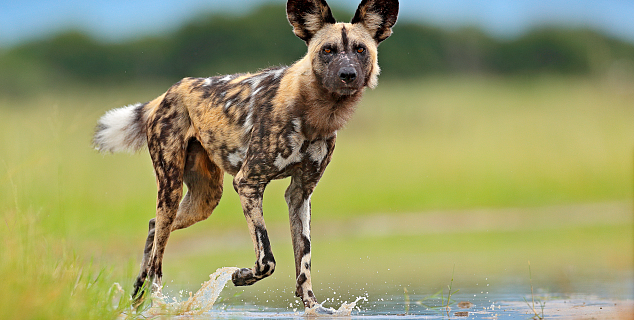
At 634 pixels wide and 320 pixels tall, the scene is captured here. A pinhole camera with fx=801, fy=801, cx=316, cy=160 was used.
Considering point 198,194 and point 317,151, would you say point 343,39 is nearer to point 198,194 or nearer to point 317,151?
point 317,151

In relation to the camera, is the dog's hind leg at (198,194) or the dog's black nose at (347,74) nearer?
the dog's black nose at (347,74)

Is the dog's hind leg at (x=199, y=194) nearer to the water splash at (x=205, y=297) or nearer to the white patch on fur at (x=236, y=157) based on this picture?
the white patch on fur at (x=236, y=157)

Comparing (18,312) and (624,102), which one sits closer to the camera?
(18,312)

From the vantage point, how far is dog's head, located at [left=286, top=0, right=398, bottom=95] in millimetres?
4547

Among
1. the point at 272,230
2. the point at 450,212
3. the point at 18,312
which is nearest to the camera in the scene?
the point at 18,312

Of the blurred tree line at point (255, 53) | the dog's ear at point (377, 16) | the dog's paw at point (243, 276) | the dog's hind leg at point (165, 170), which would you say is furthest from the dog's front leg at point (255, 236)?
the blurred tree line at point (255, 53)

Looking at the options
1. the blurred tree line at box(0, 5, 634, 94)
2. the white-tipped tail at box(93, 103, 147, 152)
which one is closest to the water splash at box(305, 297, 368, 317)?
the white-tipped tail at box(93, 103, 147, 152)

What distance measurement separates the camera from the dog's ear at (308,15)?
4766 millimetres

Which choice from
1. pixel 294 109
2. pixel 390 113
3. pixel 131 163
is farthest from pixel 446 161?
pixel 294 109

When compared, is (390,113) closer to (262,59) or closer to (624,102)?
(262,59)

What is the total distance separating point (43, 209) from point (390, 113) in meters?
21.9

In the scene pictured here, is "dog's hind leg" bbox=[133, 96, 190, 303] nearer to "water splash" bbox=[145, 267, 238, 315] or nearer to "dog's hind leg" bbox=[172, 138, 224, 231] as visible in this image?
"dog's hind leg" bbox=[172, 138, 224, 231]

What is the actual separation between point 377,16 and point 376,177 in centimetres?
1326

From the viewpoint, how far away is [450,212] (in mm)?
15164
